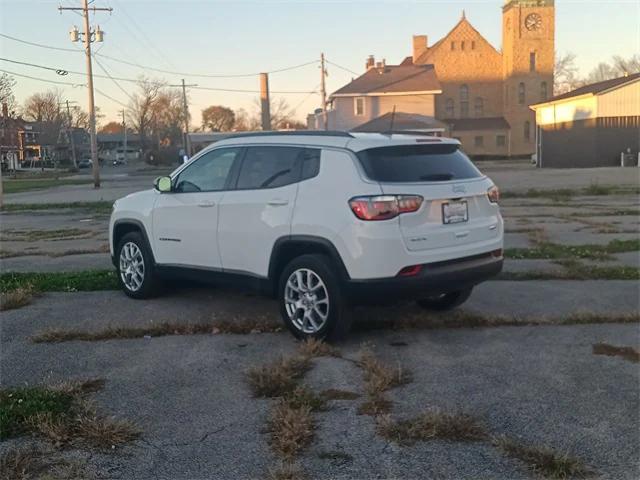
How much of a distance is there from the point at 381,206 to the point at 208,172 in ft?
7.71

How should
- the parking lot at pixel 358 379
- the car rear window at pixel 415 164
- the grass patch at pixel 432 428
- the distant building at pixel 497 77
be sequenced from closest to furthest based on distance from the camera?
the parking lot at pixel 358 379
the grass patch at pixel 432 428
the car rear window at pixel 415 164
the distant building at pixel 497 77

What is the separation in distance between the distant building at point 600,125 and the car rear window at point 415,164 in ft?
147

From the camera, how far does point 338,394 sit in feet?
15.0

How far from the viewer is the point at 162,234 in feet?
23.6

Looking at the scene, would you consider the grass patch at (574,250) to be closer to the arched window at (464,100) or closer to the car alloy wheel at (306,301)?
the car alloy wheel at (306,301)

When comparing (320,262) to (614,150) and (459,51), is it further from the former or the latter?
(459,51)

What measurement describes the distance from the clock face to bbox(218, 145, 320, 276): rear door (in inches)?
2532

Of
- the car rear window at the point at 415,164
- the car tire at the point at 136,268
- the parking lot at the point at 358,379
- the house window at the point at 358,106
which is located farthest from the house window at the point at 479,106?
the car rear window at the point at 415,164

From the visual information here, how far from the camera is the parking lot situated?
11.8 ft

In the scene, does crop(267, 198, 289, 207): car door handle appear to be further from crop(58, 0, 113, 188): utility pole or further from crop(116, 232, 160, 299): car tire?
crop(58, 0, 113, 188): utility pole

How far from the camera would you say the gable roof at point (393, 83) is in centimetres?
5700

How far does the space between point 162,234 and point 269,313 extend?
4.86 ft

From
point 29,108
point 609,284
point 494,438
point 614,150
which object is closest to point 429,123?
point 614,150

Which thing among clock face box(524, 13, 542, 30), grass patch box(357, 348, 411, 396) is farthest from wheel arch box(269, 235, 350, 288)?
clock face box(524, 13, 542, 30)
